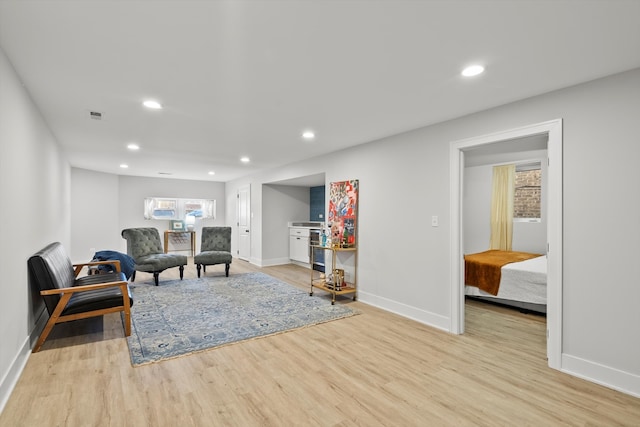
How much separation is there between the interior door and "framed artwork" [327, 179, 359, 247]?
11.2 ft

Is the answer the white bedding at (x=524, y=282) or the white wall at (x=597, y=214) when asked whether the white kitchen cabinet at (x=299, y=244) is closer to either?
the white bedding at (x=524, y=282)

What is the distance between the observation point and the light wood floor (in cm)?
185

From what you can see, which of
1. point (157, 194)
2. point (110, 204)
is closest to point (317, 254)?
point (157, 194)

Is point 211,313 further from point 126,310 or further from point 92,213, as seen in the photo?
point 92,213

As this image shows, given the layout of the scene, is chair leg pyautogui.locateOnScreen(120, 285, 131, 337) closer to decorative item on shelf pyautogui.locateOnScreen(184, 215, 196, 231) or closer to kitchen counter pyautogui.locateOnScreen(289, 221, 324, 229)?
kitchen counter pyautogui.locateOnScreen(289, 221, 324, 229)

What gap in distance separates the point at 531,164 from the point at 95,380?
6.60 metres

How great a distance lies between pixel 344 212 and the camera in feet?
15.0

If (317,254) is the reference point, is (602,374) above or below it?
below

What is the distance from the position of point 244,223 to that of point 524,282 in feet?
20.1

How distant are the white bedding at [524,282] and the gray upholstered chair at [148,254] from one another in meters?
4.98

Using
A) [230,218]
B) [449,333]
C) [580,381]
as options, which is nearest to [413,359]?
[449,333]

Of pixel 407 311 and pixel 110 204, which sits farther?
pixel 110 204

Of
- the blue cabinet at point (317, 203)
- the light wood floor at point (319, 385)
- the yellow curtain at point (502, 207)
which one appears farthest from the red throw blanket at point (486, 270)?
the blue cabinet at point (317, 203)

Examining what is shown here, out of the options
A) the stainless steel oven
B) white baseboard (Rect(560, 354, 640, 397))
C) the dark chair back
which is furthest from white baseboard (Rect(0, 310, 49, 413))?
the stainless steel oven
